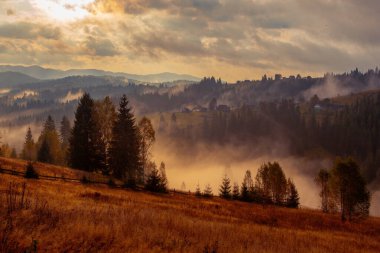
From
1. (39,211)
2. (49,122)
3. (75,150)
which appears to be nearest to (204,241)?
(39,211)

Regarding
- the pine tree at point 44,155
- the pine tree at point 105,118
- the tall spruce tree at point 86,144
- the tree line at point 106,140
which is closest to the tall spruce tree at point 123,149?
the tree line at point 106,140

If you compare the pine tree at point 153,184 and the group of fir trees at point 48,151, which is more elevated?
the group of fir trees at point 48,151

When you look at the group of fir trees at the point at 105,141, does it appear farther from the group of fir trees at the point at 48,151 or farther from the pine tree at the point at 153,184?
the group of fir trees at the point at 48,151

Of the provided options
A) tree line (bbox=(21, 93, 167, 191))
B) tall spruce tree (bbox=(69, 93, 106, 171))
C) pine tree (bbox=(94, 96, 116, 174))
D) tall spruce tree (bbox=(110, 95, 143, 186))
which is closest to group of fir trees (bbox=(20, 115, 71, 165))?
tree line (bbox=(21, 93, 167, 191))

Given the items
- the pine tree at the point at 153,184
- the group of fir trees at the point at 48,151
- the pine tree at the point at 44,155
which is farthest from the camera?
the group of fir trees at the point at 48,151

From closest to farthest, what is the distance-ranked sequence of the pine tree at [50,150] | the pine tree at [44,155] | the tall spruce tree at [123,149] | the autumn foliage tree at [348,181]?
the autumn foliage tree at [348,181], the tall spruce tree at [123,149], the pine tree at [44,155], the pine tree at [50,150]

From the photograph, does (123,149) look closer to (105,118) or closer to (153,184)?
(105,118)

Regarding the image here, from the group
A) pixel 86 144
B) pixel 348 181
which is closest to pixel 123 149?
pixel 86 144

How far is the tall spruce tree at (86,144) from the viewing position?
62.7 meters

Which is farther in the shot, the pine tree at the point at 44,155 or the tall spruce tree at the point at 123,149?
the pine tree at the point at 44,155

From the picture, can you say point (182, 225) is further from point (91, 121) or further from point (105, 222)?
point (91, 121)

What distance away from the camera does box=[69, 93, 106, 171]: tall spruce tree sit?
6266 centimetres

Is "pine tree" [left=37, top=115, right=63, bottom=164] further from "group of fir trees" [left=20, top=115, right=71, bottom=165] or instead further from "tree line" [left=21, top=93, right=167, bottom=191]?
"tree line" [left=21, top=93, right=167, bottom=191]

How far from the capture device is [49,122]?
127875mm
